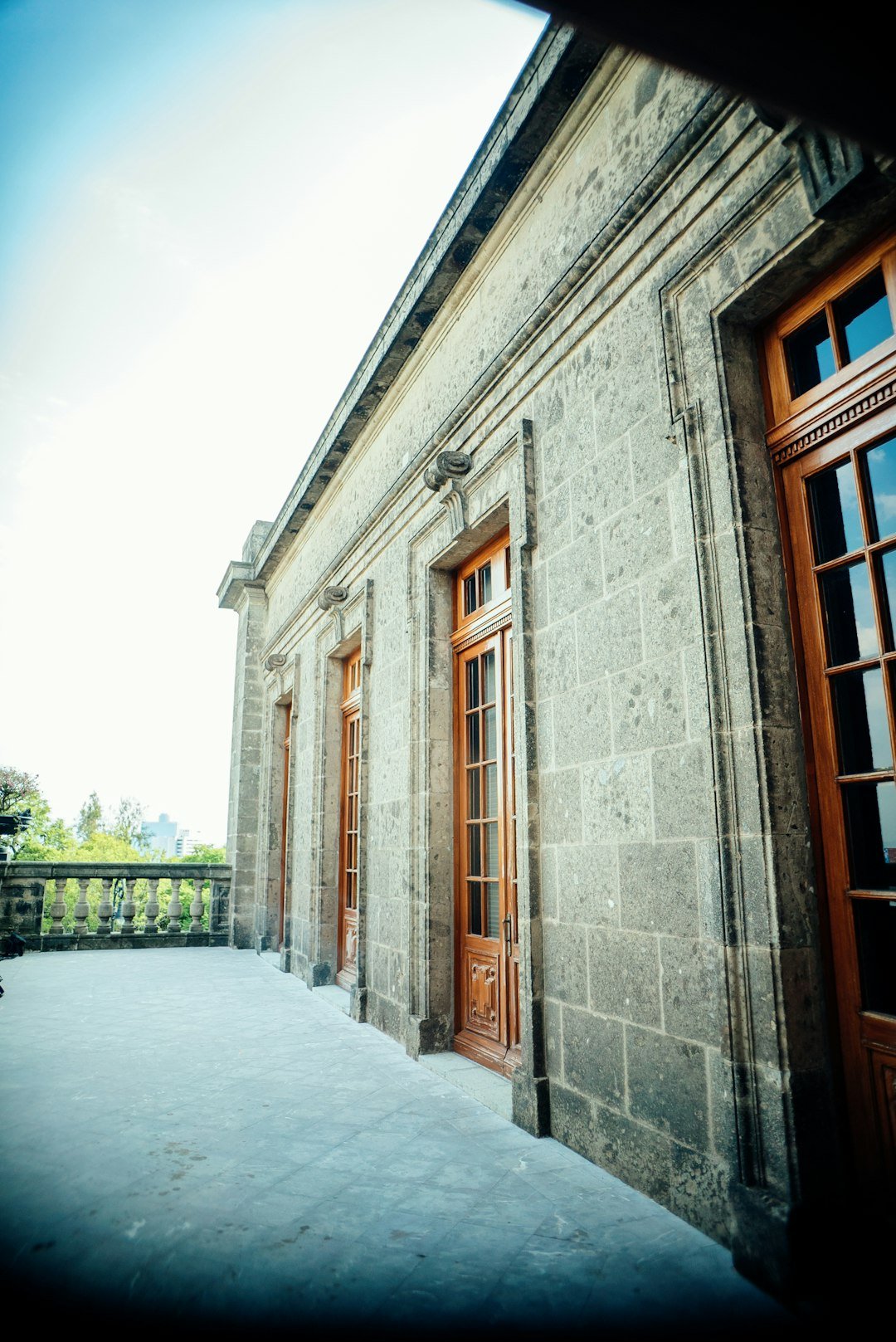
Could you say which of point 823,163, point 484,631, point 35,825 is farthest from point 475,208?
point 35,825

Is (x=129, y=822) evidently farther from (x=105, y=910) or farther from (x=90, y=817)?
(x=105, y=910)

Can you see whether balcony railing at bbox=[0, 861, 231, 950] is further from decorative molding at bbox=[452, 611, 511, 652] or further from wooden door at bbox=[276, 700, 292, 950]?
decorative molding at bbox=[452, 611, 511, 652]

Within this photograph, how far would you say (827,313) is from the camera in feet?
8.41

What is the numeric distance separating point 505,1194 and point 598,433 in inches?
121

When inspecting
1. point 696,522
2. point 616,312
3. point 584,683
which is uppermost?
point 616,312

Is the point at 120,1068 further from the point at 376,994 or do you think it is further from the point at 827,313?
the point at 827,313

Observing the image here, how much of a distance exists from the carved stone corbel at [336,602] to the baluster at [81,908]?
17.4ft

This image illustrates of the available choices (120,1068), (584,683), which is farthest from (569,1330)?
(120,1068)

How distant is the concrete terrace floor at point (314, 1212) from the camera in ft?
6.70

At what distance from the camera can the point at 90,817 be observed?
61.1 metres

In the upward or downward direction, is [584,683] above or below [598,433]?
below

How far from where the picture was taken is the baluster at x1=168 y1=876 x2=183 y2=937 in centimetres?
1059

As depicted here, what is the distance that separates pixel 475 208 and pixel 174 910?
954 cm

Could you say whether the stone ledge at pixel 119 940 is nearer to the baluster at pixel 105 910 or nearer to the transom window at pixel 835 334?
the baluster at pixel 105 910
